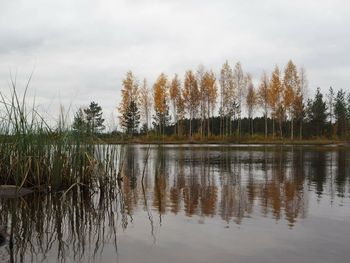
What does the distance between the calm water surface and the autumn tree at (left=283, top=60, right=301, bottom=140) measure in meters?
50.1

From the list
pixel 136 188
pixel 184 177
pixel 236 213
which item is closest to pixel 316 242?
pixel 236 213

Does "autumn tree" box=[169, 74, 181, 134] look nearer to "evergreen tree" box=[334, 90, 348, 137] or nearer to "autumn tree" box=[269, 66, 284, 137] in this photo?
"autumn tree" box=[269, 66, 284, 137]

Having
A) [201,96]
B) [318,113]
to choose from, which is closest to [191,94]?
[201,96]

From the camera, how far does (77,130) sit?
32.9 feet

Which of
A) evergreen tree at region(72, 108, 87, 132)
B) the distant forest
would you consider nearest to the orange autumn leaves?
the distant forest

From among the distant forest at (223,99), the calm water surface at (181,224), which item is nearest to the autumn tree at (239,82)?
the distant forest at (223,99)

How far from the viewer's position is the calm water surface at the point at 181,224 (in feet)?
16.9

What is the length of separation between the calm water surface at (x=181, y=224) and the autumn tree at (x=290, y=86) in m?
50.1

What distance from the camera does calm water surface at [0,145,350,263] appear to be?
5.16 m

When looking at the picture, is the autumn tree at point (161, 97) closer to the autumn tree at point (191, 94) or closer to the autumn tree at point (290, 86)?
the autumn tree at point (191, 94)

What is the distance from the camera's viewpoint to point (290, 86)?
200 feet

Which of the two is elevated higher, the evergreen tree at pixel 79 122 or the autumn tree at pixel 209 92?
the autumn tree at pixel 209 92

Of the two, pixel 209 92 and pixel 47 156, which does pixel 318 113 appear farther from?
pixel 47 156

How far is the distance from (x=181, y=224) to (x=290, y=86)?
57.2m
